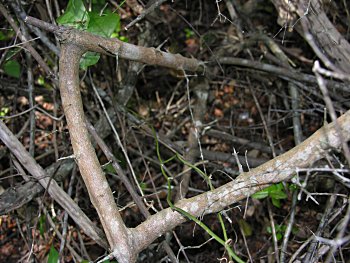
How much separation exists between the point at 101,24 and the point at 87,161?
1.74ft

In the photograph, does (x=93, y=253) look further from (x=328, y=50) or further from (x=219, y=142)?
(x=328, y=50)

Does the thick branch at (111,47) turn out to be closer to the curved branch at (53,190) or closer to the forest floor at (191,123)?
the forest floor at (191,123)

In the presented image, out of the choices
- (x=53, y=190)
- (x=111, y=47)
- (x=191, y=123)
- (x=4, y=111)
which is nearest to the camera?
(x=111, y=47)

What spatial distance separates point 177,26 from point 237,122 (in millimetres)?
692

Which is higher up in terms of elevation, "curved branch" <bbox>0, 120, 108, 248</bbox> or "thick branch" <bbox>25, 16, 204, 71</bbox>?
"thick branch" <bbox>25, 16, 204, 71</bbox>

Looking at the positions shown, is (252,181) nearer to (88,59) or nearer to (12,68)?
(88,59)

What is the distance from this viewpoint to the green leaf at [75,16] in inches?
56.7

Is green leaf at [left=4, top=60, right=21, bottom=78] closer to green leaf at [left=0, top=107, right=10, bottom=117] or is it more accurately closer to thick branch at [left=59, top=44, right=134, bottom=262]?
green leaf at [left=0, top=107, right=10, bottom=117]

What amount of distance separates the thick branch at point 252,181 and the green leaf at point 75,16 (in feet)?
2.35

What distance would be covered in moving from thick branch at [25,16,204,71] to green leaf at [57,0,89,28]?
17 cm

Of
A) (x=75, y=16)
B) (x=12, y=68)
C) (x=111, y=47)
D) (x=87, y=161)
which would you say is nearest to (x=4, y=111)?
(x=12, y=68)

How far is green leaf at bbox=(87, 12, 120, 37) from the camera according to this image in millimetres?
1422

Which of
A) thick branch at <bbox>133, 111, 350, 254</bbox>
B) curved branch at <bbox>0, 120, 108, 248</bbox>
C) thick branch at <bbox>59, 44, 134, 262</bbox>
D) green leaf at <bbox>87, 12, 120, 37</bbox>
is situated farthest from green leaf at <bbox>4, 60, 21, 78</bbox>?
thick branch at <bbox>133, 111, 350, 254</bbox>

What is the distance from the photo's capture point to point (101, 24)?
1.44 meters
